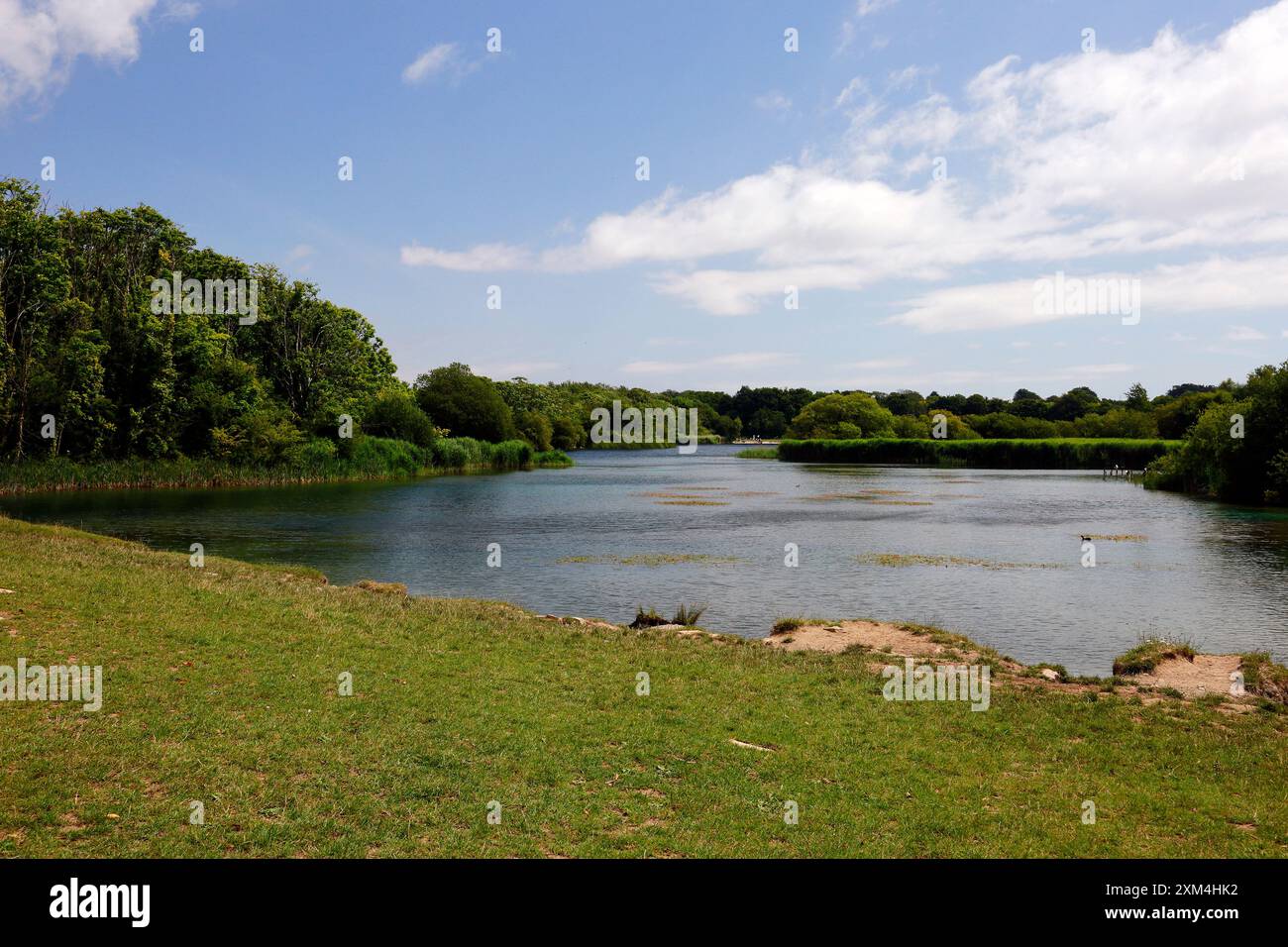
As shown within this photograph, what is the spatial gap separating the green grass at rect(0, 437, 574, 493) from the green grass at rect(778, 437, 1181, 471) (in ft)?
226

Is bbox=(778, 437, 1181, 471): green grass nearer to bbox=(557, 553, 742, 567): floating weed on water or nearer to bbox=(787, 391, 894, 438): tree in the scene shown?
bbox=(787, 391, 894, 438): tree

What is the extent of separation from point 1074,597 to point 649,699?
21195 mm

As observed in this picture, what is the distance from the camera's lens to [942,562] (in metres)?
37.1

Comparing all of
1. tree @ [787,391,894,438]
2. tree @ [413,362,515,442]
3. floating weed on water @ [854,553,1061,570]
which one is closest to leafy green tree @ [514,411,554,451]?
tree @ [413,362,515,442]

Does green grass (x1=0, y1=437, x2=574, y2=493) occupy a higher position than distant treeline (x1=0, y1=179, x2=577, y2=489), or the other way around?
distant treeline (x1=0, y1=179, x2=577, y2=489)

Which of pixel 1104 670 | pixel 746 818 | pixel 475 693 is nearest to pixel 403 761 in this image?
pixel 475 693

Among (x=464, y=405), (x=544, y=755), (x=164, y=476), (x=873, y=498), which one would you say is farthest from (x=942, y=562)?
(x=464, y=405)

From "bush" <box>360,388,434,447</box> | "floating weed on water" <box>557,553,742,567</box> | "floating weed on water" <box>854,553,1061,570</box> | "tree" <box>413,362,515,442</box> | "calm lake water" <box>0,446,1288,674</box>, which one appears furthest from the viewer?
"tree" <box>413,362,515,442</box>

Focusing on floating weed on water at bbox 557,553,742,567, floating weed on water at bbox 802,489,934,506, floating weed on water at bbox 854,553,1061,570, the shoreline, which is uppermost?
the shoreline

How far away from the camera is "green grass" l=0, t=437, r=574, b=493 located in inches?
2532

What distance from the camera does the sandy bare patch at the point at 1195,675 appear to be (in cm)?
1634

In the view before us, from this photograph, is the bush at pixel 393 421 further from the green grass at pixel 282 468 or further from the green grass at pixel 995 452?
the green grass at pixel 995 452

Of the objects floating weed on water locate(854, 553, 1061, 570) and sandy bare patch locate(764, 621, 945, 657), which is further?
floating weed on water locate(854, 553, 1061, 570)
